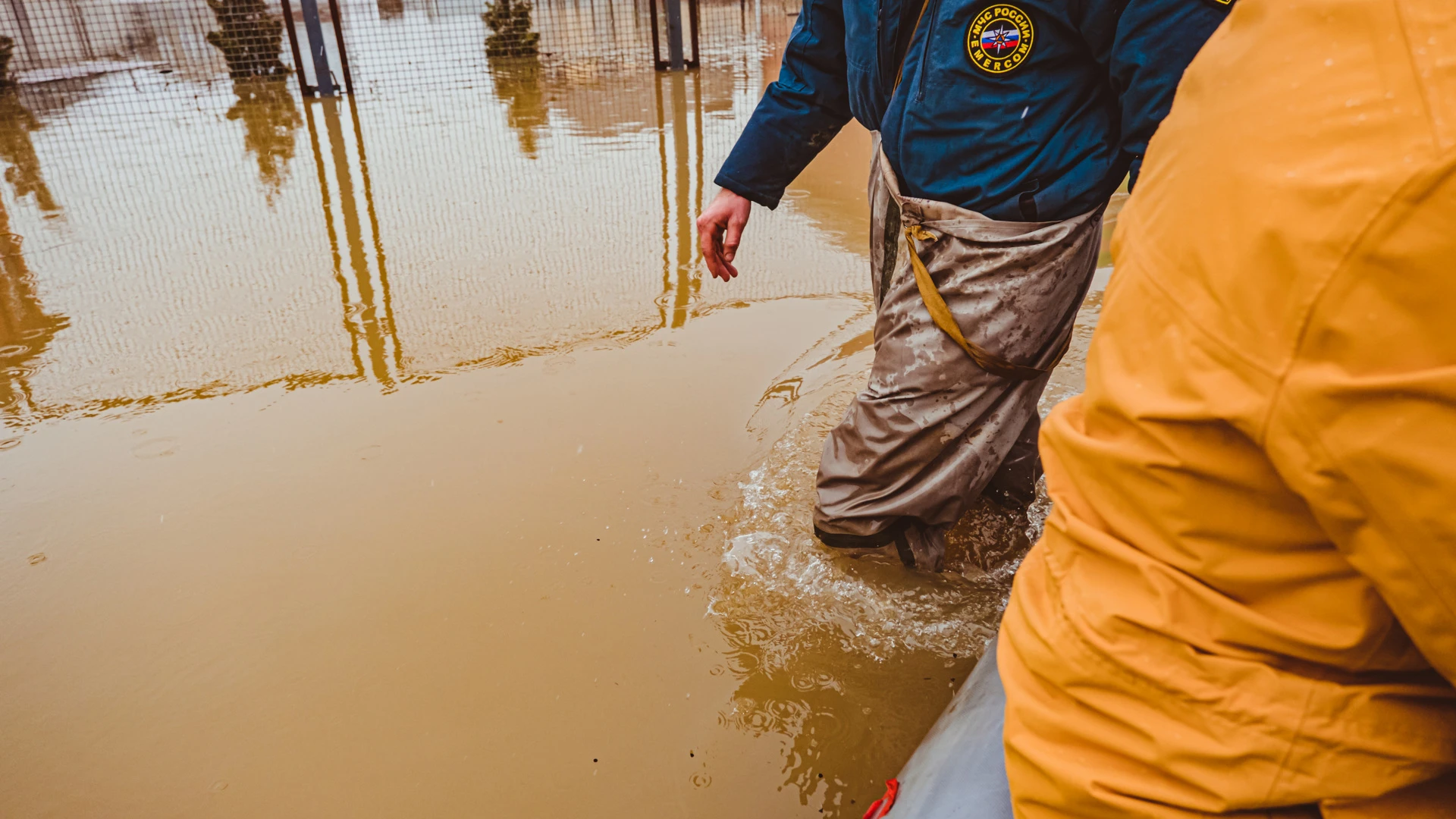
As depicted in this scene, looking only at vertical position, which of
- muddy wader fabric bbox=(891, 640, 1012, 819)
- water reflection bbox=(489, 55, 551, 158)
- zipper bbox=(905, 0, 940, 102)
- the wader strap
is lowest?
muddy wader fabric bbox=(891, 640, 1012, 819)

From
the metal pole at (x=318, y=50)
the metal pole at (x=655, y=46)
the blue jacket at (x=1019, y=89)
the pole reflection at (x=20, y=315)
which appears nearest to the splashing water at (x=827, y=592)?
the blue jacket at (x=1019, y=89)

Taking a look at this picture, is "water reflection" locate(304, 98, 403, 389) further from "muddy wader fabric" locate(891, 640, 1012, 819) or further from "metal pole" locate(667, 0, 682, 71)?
"metal pole" locate(667, 0, 682, 71)

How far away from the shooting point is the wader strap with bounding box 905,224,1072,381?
6.14ft

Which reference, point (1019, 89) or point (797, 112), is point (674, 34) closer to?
point (797, 112)

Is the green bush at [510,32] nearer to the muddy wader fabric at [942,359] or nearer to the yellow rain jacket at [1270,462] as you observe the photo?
the muddy wader fabric at [942,359]

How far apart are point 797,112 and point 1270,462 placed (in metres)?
1.67

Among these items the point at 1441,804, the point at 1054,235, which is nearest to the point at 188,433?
the point at 1054,235

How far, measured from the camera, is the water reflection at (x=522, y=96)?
6727mm

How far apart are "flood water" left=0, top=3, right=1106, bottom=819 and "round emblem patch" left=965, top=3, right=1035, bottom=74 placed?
3.91 ft

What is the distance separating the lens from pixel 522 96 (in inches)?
327

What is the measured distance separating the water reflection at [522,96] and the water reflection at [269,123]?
5.21ft

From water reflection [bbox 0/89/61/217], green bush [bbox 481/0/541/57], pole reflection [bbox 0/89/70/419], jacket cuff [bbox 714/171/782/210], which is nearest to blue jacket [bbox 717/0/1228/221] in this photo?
jacket cuff [bbox 714/171/782/210]

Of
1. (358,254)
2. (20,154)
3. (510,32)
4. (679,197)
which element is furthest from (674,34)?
(358,254)

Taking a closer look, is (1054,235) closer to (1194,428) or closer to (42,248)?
(1194,428)
